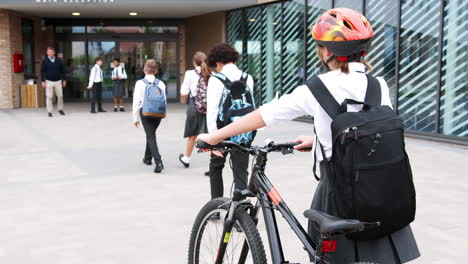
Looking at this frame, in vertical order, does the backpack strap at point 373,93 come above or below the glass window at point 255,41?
below

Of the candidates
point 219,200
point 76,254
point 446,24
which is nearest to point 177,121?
point 446,24

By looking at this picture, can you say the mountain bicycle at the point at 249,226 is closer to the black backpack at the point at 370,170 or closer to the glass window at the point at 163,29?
the black backpack at the point at 370,170

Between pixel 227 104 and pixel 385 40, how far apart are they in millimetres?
8334

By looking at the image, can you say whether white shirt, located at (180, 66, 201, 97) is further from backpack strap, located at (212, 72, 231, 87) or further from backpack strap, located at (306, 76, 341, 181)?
backpack strap, located at (306, 76, 341, 181)

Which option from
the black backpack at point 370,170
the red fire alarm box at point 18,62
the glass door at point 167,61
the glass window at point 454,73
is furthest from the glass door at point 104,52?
the black backpack at point 370,170

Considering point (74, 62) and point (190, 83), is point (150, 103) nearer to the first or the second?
point (190, 83)

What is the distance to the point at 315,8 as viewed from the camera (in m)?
14.7

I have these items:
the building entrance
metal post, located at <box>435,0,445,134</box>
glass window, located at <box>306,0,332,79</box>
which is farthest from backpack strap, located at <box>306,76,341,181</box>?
the building entrance

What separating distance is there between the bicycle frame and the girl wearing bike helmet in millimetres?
188

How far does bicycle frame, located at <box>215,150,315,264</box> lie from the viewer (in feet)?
8.20

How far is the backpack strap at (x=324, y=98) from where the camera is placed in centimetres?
226

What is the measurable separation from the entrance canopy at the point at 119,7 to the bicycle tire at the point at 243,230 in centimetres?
1459

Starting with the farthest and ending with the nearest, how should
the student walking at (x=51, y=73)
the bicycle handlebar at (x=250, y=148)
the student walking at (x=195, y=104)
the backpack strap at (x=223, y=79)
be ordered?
the student walking at (x=51, y=73)
the student walking at (x=195, y=104)
the backpack strap at (x=223, y=79)
the bicycle handlebar at (x=250, y=148)

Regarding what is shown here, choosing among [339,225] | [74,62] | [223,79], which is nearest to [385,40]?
[223,79]
